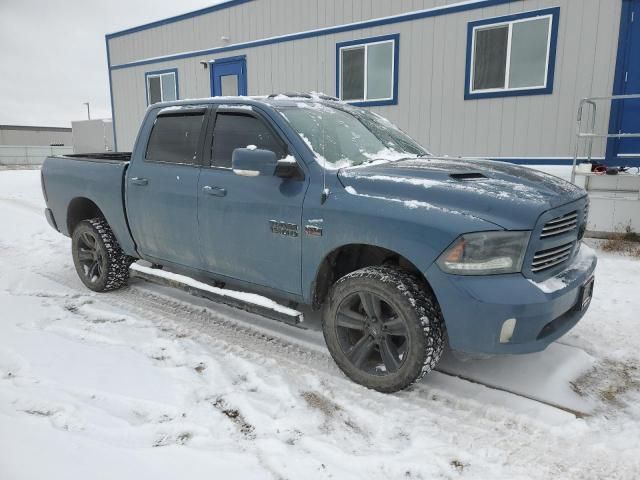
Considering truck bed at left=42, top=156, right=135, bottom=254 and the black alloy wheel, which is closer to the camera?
the black alloy wheel

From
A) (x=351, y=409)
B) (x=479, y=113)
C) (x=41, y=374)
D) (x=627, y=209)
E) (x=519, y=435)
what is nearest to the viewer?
(x=519, y=435)

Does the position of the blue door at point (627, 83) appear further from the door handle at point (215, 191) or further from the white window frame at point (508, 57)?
the door handle at point (215, 191)

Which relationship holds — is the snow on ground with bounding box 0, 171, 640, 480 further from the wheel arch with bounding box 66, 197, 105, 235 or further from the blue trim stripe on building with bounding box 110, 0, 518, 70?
the blue trim stripe on building with bounding box 110, 0, 518, 70

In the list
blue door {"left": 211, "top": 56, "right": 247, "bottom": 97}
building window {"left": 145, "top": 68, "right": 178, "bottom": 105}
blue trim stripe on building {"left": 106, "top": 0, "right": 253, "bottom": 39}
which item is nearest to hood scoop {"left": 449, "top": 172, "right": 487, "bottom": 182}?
blue door {"left": 211, "top": 56, "right": 247, "bottom": 97}

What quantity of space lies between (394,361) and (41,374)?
239cm

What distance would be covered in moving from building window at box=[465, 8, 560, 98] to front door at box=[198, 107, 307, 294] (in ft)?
21.7

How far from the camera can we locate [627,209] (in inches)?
269

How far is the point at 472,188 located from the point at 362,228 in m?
0.72

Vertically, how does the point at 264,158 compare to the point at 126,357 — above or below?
above

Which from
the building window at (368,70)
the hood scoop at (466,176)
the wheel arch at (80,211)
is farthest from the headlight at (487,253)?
the building window at (368,70)

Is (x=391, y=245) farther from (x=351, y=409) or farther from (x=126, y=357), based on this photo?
(x=126, y=357)

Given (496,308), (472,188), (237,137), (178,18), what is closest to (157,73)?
(178,18)

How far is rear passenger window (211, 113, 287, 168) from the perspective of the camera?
370 centimetres

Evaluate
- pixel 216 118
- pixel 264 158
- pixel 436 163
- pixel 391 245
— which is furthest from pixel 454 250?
pixel 216 118
